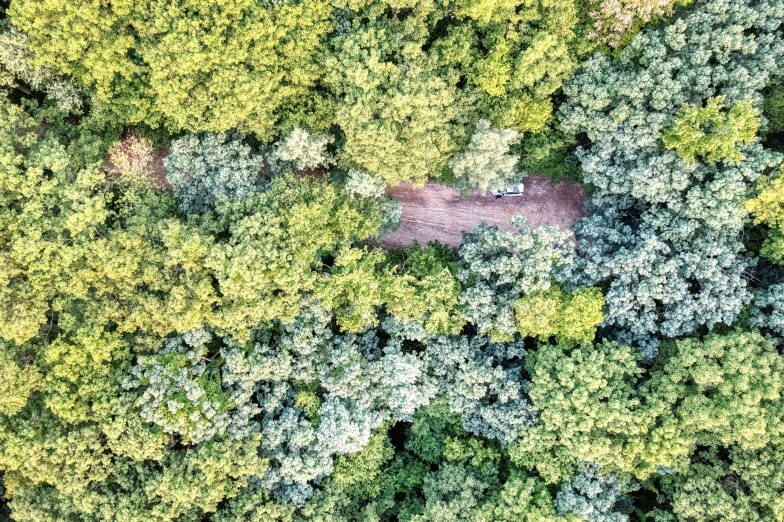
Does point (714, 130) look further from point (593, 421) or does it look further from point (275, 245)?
point (275, 245)

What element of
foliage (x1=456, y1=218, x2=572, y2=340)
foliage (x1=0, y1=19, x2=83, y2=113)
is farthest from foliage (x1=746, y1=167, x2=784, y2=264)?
foliage (x1=0, y1=19, x2=83, y2=113)

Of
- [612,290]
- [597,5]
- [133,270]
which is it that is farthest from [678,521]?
[133,270]

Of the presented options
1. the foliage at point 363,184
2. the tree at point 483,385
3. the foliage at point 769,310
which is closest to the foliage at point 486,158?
the foliage at point 363,184

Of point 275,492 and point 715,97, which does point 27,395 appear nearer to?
point 275,492

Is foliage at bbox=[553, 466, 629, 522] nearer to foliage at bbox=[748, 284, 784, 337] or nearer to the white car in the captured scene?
foliage at bbox=[748, 284, 784, 337]

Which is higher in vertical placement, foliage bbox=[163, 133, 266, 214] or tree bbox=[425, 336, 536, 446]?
foliage bbox=[163, 133, 266, 214]
